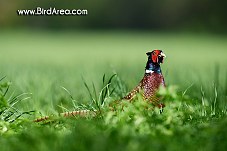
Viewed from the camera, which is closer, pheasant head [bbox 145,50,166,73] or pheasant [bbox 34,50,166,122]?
pheasant [bbox 34,50,166,122]

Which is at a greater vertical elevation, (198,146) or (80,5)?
(80,5)

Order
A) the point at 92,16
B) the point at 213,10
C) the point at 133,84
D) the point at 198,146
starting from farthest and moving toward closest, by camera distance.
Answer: the point at 92,16, the point at 213,10, the point at 133,84, the point at 198,146

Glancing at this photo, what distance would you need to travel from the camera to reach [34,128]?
10.1ft

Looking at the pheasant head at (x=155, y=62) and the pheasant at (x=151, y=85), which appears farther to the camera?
the pheasant head at (x=155, y=62)

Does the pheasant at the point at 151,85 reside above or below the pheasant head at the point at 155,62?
below

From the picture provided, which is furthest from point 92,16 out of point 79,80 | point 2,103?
point 2,103

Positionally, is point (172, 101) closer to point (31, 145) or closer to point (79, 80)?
point (31, 145)

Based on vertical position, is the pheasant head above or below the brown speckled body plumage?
above

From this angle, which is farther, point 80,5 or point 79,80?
A: point 80,5

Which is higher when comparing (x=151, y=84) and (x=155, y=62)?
(x=155, y=62)

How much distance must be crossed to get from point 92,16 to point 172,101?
27.2 m

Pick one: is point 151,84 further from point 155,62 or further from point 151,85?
point 155,62

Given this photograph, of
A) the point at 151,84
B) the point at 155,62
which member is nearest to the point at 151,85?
the point at 151,84

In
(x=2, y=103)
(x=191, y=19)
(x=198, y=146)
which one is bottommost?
(x=198, y=146)
